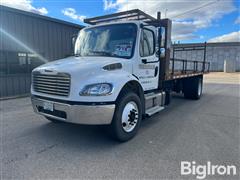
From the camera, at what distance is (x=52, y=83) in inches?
136

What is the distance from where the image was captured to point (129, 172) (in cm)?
269

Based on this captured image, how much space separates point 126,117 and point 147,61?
61.1 inches

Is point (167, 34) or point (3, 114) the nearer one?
point (167, 34)

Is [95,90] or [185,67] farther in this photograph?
[185,67]

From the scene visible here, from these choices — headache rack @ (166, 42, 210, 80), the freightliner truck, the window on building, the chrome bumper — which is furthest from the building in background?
the chrome bumper

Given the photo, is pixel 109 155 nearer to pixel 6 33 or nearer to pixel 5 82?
pixel 5 82

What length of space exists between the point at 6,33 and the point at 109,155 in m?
8.55

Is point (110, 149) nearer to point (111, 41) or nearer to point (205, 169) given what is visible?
point (205, 169)

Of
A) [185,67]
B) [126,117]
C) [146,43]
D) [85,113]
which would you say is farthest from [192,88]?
[85,113]

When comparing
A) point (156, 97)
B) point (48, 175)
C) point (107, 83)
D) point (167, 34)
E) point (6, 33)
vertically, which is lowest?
point (48, 175)

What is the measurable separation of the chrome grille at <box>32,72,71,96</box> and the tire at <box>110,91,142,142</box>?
1.01 meters

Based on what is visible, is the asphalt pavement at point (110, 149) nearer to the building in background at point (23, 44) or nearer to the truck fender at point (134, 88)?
the truck fender at point (134, 88)

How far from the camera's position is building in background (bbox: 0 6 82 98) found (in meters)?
8.73

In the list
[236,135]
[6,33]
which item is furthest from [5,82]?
[236,135]
